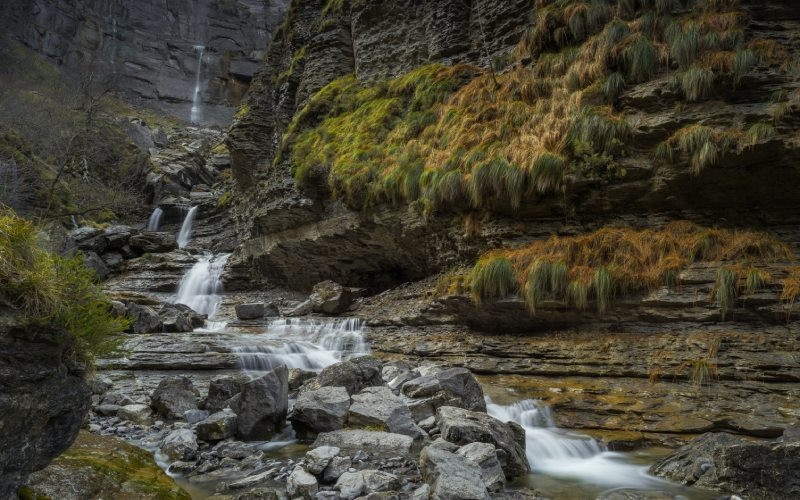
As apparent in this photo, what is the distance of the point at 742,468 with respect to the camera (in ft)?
14.4

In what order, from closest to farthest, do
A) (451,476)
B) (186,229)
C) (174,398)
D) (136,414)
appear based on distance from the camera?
(451,476) < (136,414) < (174,398) < (186,229)

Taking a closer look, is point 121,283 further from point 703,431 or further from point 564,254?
point 703,431

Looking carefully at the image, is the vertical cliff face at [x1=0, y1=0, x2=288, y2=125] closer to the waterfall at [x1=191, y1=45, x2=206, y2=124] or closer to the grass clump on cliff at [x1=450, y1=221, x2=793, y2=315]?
the waterfall at [x1=191, y1=45, x2=206, y2=124]

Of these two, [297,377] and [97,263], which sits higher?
[97,263]

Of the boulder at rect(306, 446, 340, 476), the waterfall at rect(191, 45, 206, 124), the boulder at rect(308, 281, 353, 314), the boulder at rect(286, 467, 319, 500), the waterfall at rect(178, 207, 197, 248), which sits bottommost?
the boulder at rect(286, 467, 319, 500)

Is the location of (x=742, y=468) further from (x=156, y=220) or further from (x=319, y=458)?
(x=156, y=220)

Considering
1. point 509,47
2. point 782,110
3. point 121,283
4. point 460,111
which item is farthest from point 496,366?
point 121,283

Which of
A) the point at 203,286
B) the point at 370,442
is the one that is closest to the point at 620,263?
the point at 370,442

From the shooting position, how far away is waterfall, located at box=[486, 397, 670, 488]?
16.7ft

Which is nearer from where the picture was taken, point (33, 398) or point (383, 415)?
point (33, 398)

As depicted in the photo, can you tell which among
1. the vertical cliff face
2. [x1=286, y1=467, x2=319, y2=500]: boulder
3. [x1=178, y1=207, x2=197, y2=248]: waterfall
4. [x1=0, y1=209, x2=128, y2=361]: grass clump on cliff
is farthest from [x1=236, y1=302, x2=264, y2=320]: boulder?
the vertical cliff face

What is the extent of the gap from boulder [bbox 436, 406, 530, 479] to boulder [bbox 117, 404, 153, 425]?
4.20 meters

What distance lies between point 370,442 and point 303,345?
248 inches

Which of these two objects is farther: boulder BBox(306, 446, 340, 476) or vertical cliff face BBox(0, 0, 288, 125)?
vertical cliff face BBox(0, 0, 288, 125)
